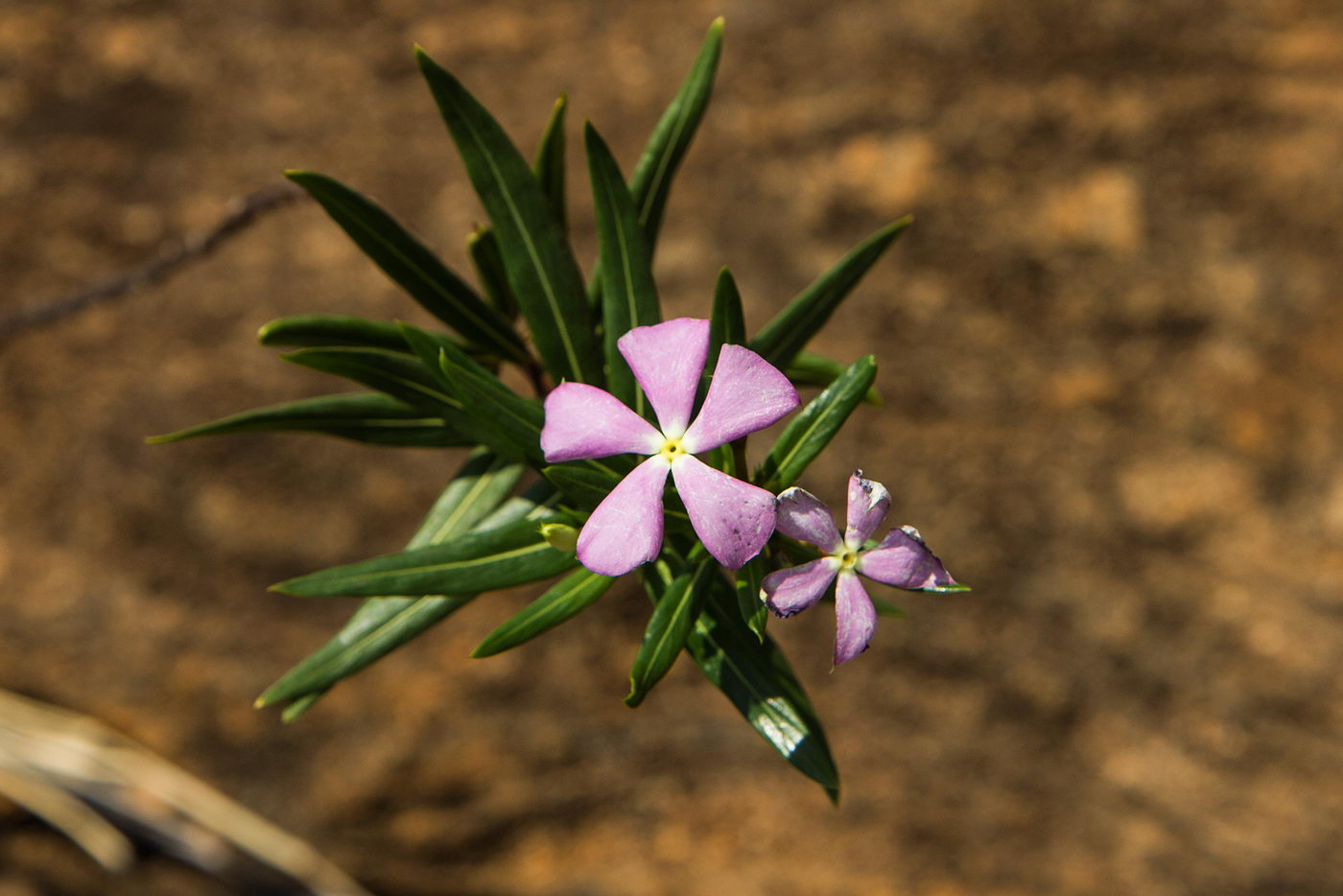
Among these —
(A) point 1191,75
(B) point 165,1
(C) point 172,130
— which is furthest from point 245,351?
(A) point 1191,75

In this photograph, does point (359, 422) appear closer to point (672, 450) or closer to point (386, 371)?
point (386, 371)

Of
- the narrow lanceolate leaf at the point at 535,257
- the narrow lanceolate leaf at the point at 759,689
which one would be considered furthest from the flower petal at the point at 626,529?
the narrow lanceolate leaf at the point at 535,257

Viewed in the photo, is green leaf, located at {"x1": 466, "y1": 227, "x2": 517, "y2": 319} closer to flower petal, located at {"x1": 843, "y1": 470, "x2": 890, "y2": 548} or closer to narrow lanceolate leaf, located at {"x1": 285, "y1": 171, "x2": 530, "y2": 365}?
narrow lanceolate leaf, located at {"x1": 285, "y1": 171, "x2": 530, "y2": 365}

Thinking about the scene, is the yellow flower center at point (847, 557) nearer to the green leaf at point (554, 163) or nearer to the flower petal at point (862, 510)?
the flower petal at point (862, 510)

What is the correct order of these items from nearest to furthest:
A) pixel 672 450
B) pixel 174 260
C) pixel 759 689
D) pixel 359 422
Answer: pixel 672 450 → pixel 759 689 → pixel 359 422 → pixel 174 260

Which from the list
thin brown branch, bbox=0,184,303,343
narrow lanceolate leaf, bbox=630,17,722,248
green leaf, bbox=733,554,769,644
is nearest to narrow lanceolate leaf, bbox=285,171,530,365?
narrow lanceolate leaf, bbox=630,17,722,248

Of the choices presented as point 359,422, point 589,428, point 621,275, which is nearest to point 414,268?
point 359,422

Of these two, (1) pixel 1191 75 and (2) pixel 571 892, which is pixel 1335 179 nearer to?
(1) pixel 1191 75
